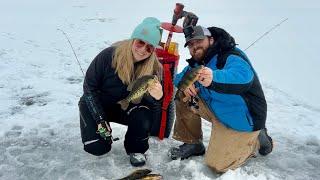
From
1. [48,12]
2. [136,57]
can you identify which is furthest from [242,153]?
[48,12]

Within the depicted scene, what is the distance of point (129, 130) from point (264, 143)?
1.49m

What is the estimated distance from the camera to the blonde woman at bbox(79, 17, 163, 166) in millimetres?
4414

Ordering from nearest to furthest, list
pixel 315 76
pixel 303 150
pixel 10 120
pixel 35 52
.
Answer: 1. pixel 303 150
2. pixel 10 120
3. pixel 315 76
4. pixel 35 52

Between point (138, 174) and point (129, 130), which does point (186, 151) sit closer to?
point (129, 130)

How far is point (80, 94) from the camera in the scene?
693 cm

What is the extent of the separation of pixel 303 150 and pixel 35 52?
663 cm

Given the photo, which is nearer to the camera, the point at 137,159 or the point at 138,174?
the point at 138,174

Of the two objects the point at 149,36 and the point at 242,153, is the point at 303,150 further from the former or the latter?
the point at 149,36

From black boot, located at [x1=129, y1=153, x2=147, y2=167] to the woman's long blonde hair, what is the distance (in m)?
0.77

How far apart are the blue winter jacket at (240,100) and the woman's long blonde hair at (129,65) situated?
33 cm

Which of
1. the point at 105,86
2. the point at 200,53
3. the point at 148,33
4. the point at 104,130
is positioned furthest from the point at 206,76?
the point at 105,86

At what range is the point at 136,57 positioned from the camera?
14.5 feet

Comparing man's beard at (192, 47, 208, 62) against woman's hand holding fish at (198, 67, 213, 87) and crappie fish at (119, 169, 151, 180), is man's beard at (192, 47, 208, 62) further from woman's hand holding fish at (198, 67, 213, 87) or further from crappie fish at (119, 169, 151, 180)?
crappie fish at (119, 169, 151, 180)

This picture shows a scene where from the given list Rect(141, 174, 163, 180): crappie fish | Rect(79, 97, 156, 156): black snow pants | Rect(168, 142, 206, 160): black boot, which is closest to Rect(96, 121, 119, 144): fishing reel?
Rect(79, 97, 156, 156): black snow pants
